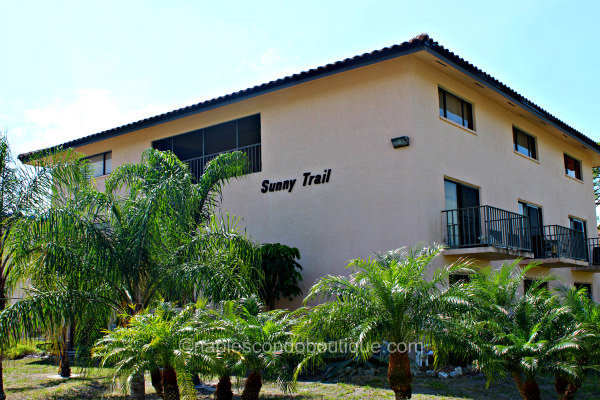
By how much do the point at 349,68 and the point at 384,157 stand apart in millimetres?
2442

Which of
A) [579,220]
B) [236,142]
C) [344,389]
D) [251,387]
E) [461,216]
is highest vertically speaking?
[236,142]

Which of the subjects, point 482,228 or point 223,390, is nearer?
point 223,390

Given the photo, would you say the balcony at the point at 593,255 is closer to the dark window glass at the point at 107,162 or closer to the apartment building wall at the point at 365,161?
the apartment building wall at the point at 365,161

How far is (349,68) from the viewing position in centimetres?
1569

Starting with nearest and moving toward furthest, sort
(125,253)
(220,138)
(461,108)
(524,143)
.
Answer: (125,253)
(461,108)
(220,138)
(524,143)

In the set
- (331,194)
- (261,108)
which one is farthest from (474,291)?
(261,108)

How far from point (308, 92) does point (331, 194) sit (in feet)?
10.1

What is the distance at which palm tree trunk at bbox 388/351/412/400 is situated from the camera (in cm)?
904

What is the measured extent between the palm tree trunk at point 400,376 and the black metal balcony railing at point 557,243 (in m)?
10.7

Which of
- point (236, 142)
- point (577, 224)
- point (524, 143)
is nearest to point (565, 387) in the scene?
point (236, 142)

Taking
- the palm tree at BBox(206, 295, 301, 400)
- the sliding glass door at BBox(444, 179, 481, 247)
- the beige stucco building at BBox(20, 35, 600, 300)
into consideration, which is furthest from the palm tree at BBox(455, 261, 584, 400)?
the sliding glass door at BBox(444, 179, 481, 247)

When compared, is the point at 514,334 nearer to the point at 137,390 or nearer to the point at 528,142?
the point at 137,390

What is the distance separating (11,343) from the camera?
9750 mm

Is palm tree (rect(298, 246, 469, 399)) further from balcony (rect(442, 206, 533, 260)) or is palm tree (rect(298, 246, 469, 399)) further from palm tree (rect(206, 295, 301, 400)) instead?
balcony (rect(442, 206, 533, 260))
